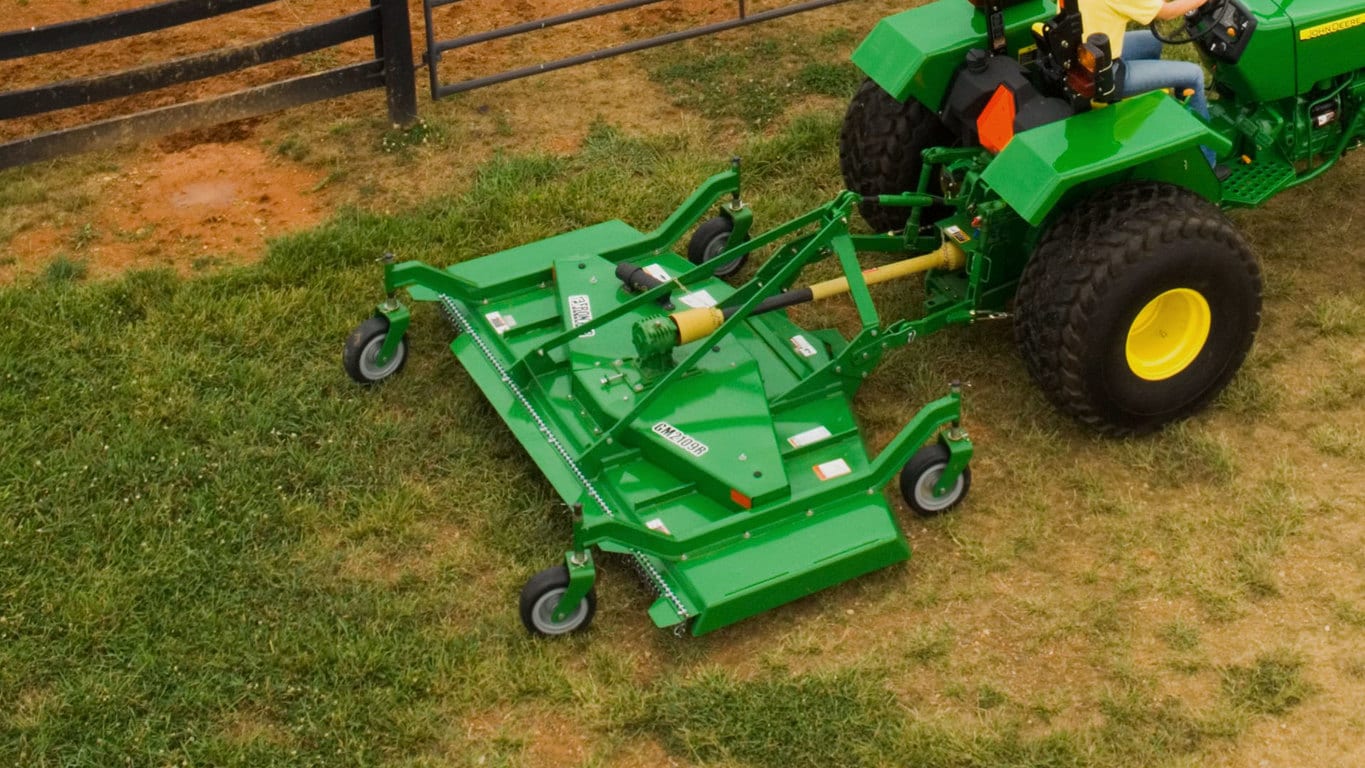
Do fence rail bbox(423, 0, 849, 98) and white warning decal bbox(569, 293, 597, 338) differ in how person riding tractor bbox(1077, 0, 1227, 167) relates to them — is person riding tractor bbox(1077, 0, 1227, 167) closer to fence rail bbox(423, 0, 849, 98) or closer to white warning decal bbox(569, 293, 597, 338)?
white warning decal bbox(569, 293, 597, 338)

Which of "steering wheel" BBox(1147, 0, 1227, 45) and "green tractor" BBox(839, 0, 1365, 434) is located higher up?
"steering wheel" BBox(1147, 0, 1227, 45)

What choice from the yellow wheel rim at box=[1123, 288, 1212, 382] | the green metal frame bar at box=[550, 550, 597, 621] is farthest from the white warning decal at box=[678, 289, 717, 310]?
the yellow wheel rim at box=[1123, 288, 1212, 382]

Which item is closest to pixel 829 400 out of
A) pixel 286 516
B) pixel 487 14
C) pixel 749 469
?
pixel 749 469

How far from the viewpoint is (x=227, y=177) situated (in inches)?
305

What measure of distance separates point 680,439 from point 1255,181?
2.63 metres

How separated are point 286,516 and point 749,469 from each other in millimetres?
1681

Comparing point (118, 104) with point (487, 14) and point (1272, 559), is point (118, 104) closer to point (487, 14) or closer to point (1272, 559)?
point (487, 14)

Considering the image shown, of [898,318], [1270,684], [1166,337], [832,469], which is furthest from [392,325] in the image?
[1270,684]

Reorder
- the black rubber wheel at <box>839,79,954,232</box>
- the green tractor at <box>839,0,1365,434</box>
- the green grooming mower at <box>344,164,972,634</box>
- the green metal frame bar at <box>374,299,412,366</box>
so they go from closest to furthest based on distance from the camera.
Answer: the green grooming mower at <box>344,164,972,634</box>, the green tractor at <box>839,0,1365,434</box>, the green metal frame bar at <box>374,299,412,366</box>, the black rubber wheel at <box>839,79,954,232</box>

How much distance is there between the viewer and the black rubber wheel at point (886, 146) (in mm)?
6445

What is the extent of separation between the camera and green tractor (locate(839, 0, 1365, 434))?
553cm

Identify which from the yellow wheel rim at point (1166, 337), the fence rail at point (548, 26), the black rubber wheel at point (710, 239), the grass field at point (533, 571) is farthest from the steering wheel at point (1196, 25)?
the fence rail at point (548, 26)

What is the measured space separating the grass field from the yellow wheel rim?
0.30m

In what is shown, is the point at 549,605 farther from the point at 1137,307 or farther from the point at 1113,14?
the point at 1113,14
